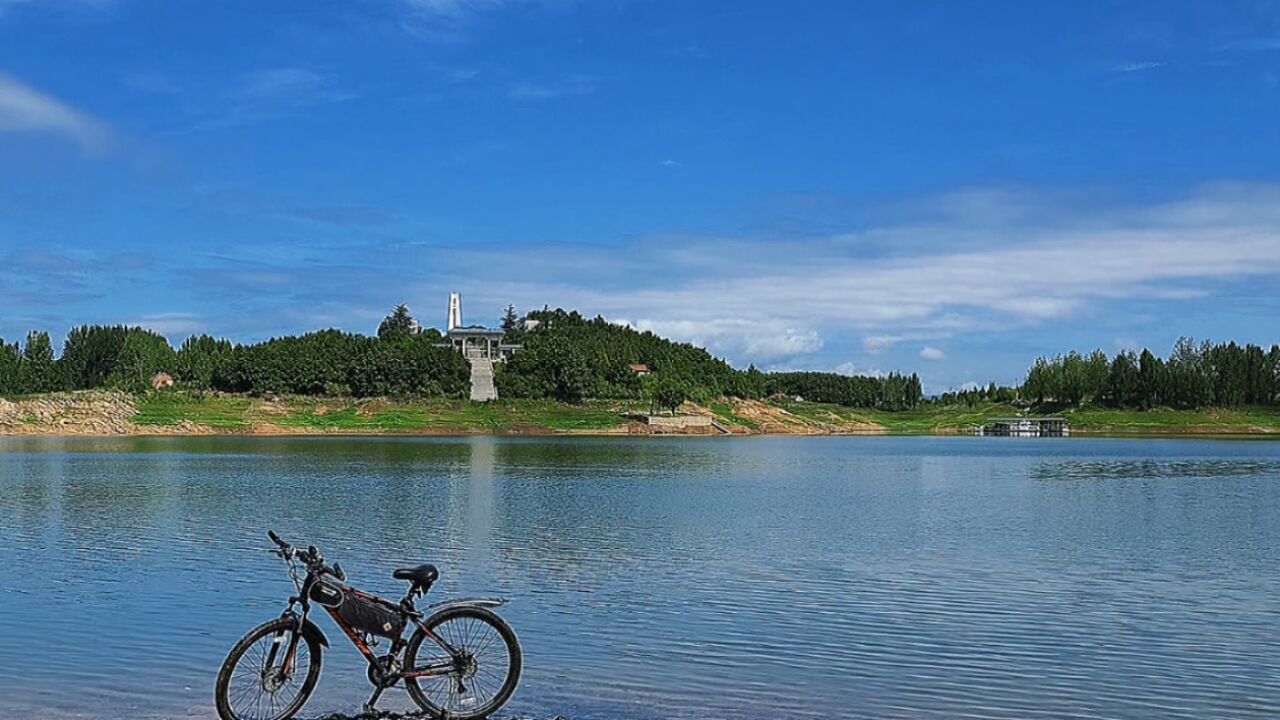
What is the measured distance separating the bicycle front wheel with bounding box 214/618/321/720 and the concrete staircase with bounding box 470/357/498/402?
5592 inches

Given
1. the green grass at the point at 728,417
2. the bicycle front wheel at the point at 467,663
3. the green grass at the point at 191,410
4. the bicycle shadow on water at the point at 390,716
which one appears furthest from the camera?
the green grass at the point at 728,417

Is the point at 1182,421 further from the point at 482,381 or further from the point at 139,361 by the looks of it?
the point at 139,361

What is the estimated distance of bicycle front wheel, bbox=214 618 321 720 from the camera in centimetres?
1200

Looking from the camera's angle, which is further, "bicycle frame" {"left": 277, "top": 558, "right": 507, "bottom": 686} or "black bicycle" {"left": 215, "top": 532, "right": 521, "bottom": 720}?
"bicycle frame" {"left": 277, "top": 558, "right": 507, "bottom": 686}

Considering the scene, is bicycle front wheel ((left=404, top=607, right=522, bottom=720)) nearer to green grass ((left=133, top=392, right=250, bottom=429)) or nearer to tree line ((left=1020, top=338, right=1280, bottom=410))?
green grass ((left=133, top=392, right=250, bottom=429))

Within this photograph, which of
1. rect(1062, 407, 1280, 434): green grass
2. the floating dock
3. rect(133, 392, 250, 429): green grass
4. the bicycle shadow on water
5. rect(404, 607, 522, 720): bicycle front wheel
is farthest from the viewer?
the floating dock

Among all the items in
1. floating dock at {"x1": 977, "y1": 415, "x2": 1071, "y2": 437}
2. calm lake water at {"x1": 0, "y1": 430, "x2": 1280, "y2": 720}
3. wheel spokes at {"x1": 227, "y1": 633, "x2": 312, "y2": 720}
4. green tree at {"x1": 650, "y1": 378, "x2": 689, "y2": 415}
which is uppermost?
green tree at {"x1": 650, "y1": 378, "x2": 689, "y2": 415}

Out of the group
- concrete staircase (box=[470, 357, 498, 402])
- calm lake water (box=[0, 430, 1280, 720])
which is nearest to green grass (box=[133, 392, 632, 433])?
concrete staircase (box=[470, 357, 498, 402])

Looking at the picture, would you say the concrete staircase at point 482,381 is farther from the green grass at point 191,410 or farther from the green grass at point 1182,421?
the green grass at point 1182,421

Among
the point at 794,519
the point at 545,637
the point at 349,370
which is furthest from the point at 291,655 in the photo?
the point at 349,370

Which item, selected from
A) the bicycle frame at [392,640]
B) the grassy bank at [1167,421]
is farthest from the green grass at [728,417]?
the bicycle frame at [392,640]

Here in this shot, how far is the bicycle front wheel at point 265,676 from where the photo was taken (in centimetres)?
1200

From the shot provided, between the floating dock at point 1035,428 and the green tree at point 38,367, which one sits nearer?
the green tree at point 38,367

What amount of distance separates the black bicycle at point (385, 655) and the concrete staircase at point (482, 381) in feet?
466
